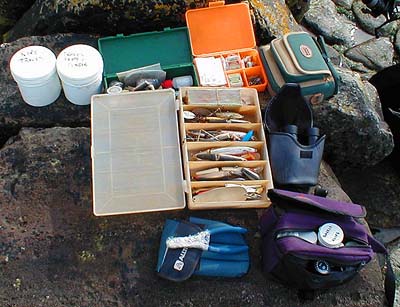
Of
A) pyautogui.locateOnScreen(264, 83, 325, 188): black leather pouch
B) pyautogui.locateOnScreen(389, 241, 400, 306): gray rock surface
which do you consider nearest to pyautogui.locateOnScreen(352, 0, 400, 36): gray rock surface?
pyautogui.locateOnScreen(389, 241, 400, 306): gray rock surface

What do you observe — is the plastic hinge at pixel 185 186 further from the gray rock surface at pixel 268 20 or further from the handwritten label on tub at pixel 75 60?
the gray rock surface at pixel 268 20

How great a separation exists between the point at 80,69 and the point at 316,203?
1.45m

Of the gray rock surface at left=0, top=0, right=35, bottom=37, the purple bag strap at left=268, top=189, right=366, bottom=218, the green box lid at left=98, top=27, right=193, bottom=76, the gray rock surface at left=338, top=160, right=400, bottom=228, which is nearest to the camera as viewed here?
the purple bag strap at left=268, top=189, right=366, bottom=218

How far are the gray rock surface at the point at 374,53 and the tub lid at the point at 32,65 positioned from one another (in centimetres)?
277

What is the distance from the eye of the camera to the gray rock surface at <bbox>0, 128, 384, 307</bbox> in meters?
2.73

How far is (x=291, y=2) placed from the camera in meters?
4.24

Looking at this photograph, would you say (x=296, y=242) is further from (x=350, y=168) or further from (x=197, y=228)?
(x=350, y=168)

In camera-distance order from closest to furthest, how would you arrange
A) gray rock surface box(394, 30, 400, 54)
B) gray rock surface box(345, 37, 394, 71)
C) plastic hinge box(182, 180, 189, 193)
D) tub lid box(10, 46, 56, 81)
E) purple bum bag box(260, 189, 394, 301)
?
1. purple bum bag box(260, 189, 394, 301)
2. plastic hinge box(182, 180, 189, 193)
3. tub lid box(10, 46, 56, 81)
4. gray rock surface box(345, 37, 394, 71)
5. gray rock surface box(394, 30, 400, 54)

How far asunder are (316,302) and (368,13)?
3086 mm

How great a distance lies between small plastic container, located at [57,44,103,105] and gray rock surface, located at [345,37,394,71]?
2.56 meters

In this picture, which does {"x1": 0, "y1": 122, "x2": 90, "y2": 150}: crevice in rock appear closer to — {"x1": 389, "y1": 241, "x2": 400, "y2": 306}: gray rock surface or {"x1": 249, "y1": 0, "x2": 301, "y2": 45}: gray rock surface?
{"x1": 249, "y1": 0, "x2": 301, "y2": 45}: gray rock surface

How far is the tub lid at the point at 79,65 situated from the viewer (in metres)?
3.00

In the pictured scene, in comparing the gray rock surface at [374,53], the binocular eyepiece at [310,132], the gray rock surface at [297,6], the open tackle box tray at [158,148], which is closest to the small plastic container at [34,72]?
the open tackle box tray at [158,148]

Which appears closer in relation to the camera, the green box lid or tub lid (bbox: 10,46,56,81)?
tub lid (bbox: 10,46,56,81)
